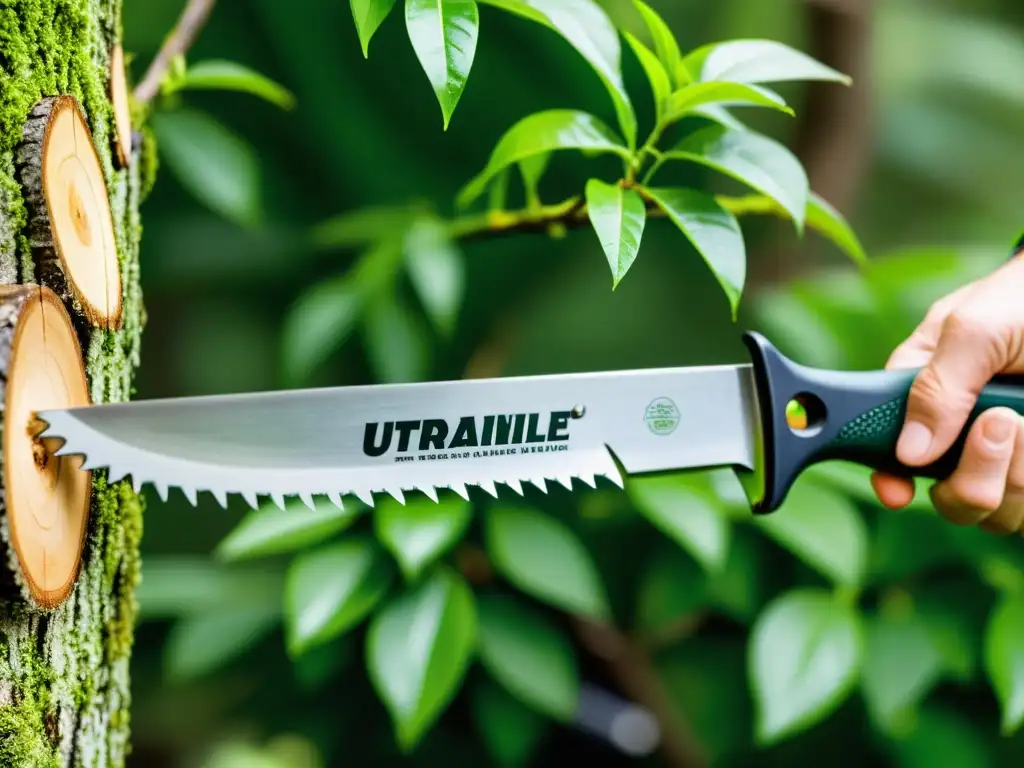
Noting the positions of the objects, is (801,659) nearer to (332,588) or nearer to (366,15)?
(332,588)

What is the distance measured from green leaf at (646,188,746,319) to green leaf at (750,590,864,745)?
536 mm

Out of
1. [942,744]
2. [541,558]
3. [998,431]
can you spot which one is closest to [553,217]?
[998,431]

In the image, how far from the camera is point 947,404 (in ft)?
2.09

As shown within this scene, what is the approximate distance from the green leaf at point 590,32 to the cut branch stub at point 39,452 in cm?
35

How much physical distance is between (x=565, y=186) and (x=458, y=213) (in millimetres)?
219

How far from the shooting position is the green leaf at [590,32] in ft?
1.93

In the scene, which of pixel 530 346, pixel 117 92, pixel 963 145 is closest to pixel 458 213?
pixel 530 346

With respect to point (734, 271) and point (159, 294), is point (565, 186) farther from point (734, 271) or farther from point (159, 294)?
point (734, 271)

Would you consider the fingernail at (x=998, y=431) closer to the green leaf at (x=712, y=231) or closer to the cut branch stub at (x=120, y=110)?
the green leaf at (x=712, y=231)

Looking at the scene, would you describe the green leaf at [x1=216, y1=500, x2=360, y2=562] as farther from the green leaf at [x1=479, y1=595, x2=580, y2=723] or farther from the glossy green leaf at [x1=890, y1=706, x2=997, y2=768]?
the glossy green leaf at [x1=890, y1=706, x2=997, y2=768]

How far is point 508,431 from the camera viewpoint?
1.96ft

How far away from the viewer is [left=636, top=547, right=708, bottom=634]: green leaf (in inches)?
44.8

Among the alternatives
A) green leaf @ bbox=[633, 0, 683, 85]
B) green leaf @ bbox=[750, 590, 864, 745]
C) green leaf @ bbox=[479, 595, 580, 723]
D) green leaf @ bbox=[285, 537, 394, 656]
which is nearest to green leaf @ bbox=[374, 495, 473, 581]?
green leaf @ bbox=[285, 537, 394, 656]

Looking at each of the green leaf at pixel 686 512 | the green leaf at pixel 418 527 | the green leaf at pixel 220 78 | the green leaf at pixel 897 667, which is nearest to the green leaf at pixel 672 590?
the green leaf at pixel 686 512
